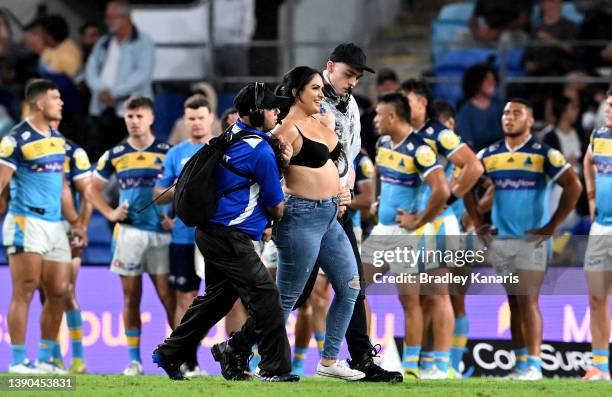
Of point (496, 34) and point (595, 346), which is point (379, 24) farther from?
point (595, 346)

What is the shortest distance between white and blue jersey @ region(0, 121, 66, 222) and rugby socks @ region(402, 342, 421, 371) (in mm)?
3588

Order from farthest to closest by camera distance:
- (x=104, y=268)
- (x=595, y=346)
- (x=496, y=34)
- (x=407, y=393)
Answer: (x=496, y=34)
(x=104, y=268)
(x=595, y=346)
(x=407, y=393)

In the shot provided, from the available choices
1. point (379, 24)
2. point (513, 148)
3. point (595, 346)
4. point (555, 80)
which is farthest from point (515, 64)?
point (595, 346)

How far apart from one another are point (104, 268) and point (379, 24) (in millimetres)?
7026

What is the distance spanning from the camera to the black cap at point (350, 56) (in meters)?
10.3

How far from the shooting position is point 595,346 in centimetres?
1233

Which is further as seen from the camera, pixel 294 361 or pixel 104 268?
pixel 104 268

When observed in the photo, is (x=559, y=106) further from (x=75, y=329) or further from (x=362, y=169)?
(x=75, y=329)

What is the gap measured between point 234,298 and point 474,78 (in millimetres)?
7206

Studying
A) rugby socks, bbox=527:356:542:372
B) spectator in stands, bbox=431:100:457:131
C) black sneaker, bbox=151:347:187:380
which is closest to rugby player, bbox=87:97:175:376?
spectator in stands, bbox=431:100:457:131

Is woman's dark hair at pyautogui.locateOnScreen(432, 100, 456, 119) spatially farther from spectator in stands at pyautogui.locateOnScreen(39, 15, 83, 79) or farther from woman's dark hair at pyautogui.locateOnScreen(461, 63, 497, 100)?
spectator in stands at pyautogui.locateOnScreen(39, 15, 83, 79)

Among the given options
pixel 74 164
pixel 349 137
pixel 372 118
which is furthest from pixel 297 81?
pixel 372 118

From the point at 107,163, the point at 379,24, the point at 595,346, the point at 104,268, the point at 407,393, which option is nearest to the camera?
the point at 407,393

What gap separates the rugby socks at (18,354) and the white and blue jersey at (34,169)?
1.24 metres
